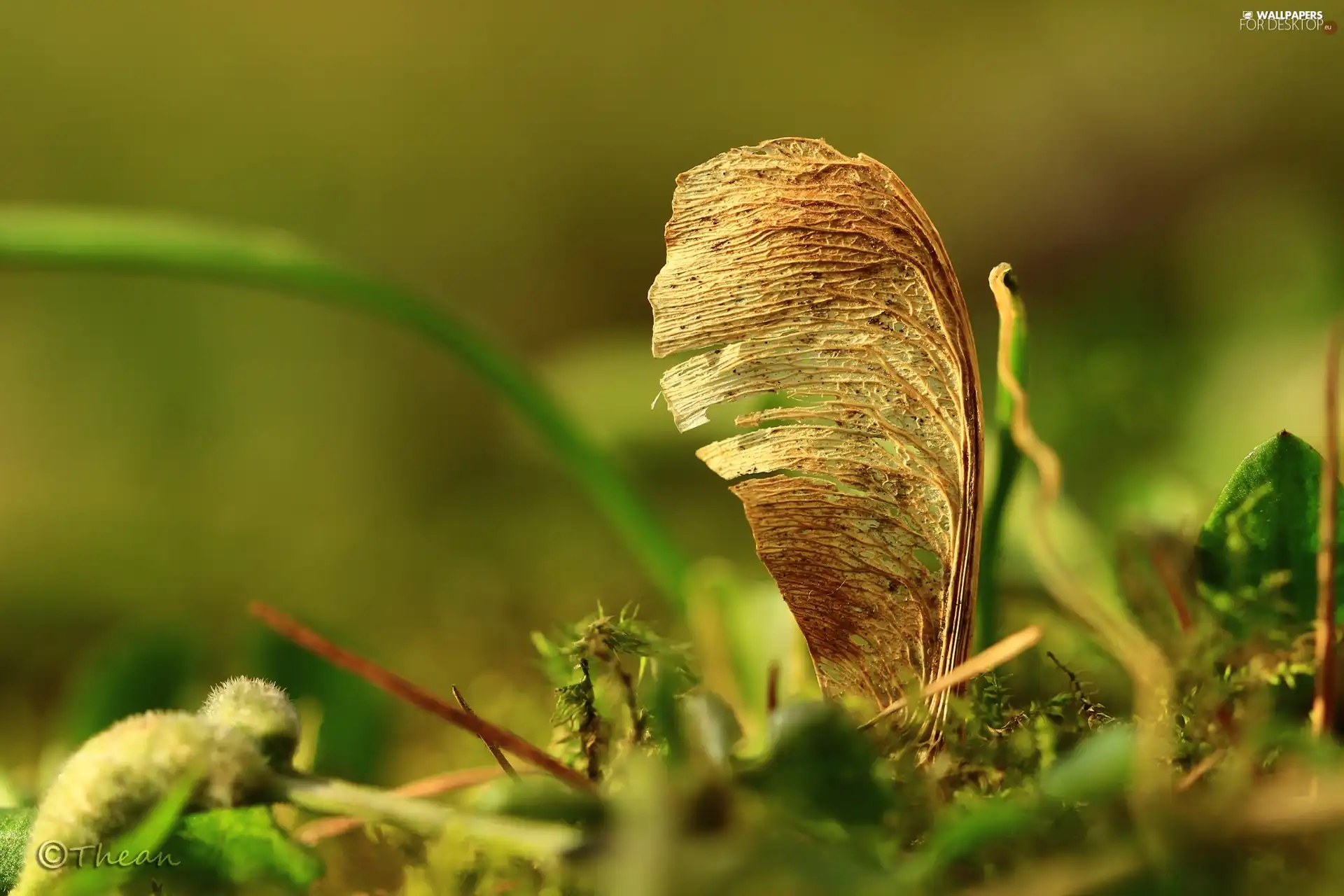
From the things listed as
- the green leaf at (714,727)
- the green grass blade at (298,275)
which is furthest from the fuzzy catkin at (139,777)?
the green grass blade at (298,275)

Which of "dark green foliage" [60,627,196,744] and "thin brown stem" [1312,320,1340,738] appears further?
"dark green foliage" [60,627,196,744]

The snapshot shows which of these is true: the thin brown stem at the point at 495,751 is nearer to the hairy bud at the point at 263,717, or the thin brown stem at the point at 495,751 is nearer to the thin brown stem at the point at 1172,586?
the hairy bud at the point at 263,717

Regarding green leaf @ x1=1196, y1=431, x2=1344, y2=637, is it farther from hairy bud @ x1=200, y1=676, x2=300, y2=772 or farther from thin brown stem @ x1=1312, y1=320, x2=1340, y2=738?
hairy bud @ x1=200, y1=676, x2=300, y2=772

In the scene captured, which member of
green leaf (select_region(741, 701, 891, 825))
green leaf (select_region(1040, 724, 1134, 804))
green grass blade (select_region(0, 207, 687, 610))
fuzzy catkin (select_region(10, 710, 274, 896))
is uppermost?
green grass blade (select_region(0, 207, 687, 610))

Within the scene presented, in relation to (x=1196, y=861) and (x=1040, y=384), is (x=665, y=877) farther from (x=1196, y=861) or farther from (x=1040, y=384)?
(x=1040, y=384)

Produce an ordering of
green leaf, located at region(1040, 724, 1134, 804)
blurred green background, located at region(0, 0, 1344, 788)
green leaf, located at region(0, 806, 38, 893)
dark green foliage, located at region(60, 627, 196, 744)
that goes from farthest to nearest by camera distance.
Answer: blurred green background, located at region(0, 0, 1344, 788), dark green foliage, located at region(60, 627, 196, 744), green leaf, located at region(0, 806, 38, 893), green leaf, located at region(1040, 724, 1134, 804)

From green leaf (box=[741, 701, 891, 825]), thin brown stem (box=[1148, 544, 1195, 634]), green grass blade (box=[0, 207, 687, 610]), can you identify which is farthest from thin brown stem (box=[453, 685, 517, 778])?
green grass blade (box=[0, 207, 687, 610])
